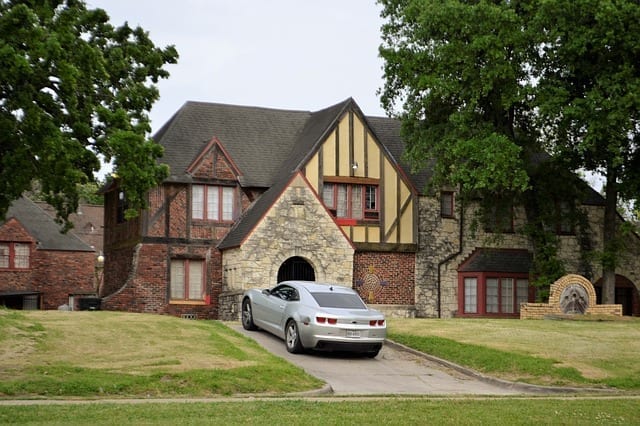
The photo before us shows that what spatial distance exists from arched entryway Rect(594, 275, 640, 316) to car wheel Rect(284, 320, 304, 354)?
68.2ft

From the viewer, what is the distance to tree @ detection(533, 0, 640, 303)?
31.8m

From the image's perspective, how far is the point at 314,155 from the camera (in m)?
36.1

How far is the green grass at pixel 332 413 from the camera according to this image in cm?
1317

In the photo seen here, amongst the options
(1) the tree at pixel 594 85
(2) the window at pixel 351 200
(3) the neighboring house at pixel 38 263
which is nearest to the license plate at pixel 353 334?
(1) the tree at pixel 594 85

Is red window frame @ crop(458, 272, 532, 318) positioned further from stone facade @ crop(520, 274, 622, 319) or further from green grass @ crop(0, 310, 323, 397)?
green grass @ crop(0, 310, 323, 397)

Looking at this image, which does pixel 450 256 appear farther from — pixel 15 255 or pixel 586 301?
pixel 15 255

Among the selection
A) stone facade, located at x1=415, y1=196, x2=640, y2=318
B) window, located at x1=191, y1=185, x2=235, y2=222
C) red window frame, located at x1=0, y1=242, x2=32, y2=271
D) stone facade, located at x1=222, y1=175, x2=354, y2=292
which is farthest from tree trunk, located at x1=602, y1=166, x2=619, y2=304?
red window frame, located at x1=0, y1=242, x2=32, y2=271

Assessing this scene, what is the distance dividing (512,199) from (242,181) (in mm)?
10504

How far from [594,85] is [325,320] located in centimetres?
1660

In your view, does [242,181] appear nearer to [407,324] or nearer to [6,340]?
[407,324]

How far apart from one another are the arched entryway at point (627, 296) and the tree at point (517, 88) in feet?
13.0

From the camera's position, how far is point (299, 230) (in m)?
34.0

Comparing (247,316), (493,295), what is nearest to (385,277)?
(493,295)

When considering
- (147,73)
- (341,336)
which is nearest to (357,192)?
(147,73)
